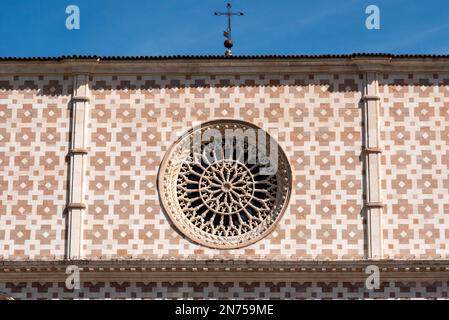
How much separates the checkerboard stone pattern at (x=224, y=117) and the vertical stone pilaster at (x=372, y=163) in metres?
0.19

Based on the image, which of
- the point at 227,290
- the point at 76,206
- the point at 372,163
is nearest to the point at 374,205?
the point at 372,163

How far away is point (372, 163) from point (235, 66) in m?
3.84

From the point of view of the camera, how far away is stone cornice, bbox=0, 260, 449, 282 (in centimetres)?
3152

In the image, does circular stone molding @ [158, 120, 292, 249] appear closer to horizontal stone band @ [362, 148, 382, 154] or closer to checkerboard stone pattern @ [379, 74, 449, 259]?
horizontal stone band @ [362, 148, 382, 154]

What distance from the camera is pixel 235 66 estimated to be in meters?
33.3

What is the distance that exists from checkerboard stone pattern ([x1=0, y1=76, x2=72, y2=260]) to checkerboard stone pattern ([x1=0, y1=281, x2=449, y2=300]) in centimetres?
94

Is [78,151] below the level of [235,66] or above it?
below

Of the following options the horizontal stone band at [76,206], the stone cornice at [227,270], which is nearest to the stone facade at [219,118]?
the horizontal stone band at [76,206]

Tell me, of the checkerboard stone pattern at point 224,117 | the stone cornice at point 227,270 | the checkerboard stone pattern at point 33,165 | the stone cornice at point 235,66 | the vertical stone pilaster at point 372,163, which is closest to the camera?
the stone cornice at point 227,270

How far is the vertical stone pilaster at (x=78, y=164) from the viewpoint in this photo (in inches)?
1275

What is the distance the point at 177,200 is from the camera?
32.8 m

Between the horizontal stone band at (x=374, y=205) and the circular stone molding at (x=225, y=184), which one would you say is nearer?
the horizontal stone band at (x=374, y=205)

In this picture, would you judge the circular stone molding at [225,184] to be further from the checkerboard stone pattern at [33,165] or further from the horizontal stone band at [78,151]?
the checkerboard stone pattern at [33,165]

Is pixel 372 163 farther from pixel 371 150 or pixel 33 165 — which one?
pixel 33 165
